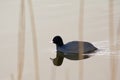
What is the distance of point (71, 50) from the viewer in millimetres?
464

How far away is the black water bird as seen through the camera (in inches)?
18.1

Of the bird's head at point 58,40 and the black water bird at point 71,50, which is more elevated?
the bird's head at point 58,40

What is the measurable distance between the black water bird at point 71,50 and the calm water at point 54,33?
0.04 feet

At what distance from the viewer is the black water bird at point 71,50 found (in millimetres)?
460

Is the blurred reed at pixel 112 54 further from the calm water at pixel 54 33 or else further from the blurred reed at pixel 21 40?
the blurred reed at pixel 21 40

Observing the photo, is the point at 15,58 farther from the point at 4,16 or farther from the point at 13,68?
the point at 4,16

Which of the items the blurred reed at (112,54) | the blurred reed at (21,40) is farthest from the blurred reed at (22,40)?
the blurred reed at (112,54)

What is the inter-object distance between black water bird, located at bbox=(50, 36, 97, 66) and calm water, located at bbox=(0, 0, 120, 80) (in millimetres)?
12

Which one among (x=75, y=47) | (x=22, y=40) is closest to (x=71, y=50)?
(x=75, y=47)

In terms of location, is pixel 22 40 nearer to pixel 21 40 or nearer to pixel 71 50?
pixel 21 40

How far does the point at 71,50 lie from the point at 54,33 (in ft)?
0.26

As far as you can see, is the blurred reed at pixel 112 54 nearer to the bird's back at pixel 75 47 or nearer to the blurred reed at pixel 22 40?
the bird's back at pixel 75 47

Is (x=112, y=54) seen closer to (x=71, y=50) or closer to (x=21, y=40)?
(x=71, y=50)

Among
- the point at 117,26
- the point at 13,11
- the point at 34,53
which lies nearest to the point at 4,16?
the point at 13,11
